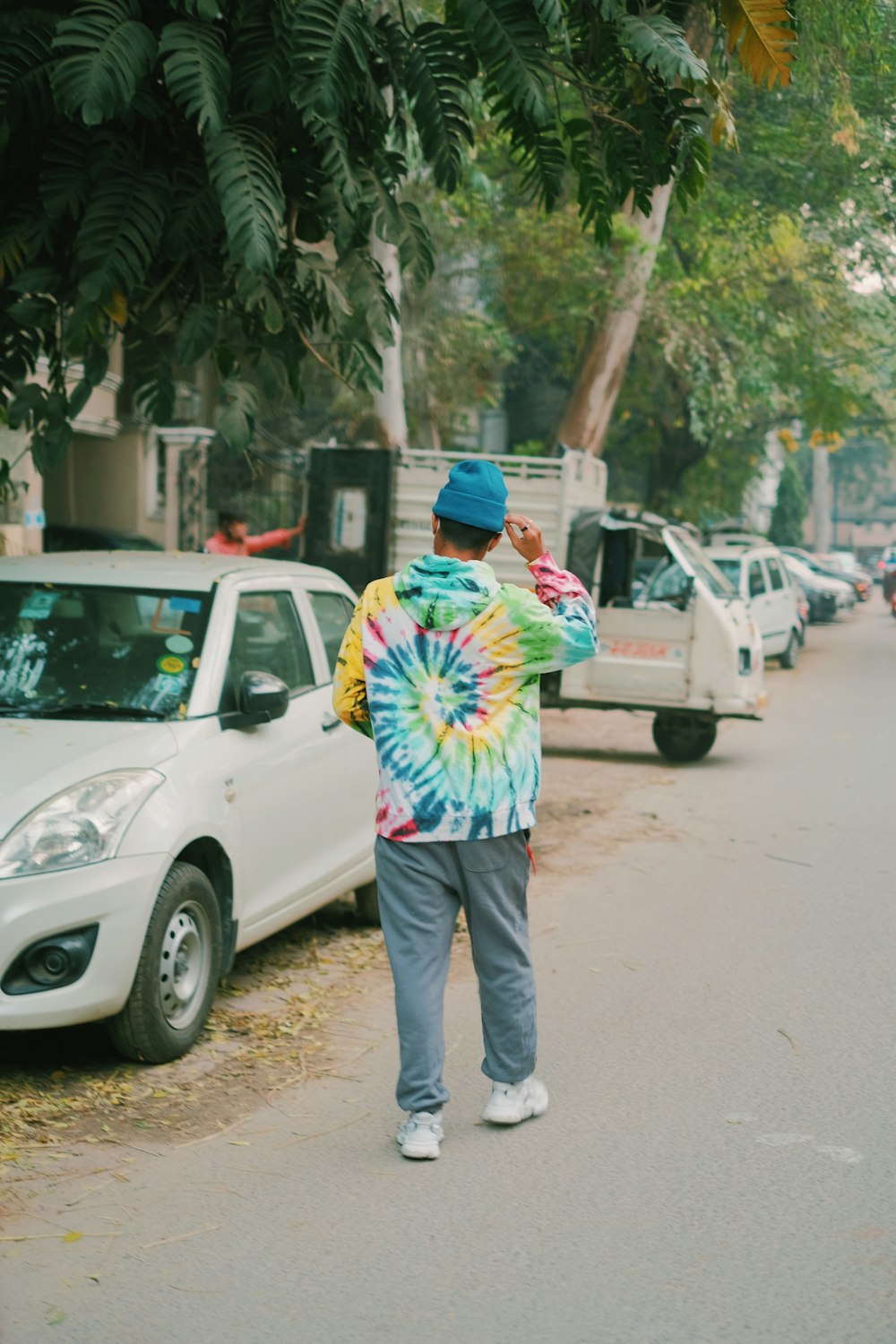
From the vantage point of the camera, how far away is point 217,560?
255 inches

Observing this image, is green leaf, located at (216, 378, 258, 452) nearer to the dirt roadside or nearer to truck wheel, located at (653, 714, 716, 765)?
the dirt roadside

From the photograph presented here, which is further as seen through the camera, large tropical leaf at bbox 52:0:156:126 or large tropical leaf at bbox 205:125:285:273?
large tropical leaf at bbox 205:125:285:273

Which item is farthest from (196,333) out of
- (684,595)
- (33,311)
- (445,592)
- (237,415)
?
(684,595)

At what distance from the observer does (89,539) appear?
21312 millimetres

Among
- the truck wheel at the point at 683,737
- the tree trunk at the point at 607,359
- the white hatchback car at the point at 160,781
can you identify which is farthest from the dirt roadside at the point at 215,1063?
the tree trunk at the point at 607,359

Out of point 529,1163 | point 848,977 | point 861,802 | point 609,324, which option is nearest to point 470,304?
point 609,324

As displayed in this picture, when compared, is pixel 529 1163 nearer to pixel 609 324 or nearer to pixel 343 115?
pixel 343 115

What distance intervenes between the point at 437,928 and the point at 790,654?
769 inches

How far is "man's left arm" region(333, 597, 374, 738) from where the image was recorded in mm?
4316

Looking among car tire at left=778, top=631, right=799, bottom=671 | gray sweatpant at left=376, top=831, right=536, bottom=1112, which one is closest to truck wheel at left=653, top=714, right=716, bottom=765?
gray sweatpant at left=376, top=831, right=536, bottom=1112

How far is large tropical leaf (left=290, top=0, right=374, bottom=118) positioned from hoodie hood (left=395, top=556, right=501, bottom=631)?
2013mm

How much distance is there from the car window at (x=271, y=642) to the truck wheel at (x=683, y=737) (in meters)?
7.12

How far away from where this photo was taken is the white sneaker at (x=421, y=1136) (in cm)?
427

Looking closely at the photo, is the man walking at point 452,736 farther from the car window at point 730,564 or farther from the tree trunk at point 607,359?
the car window at point 730,564
